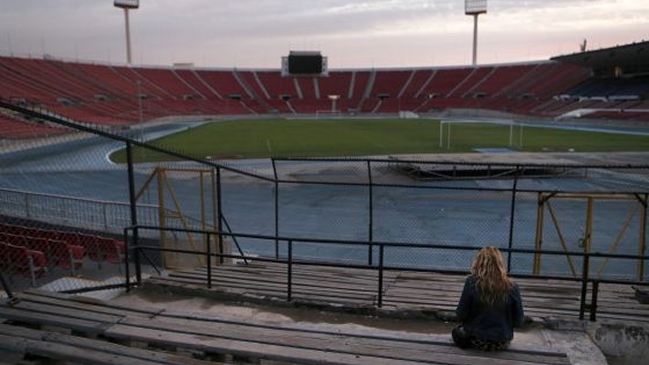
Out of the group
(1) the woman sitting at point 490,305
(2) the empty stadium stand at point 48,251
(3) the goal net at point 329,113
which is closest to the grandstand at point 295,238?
(2) the empty stadium stand at point 48,251

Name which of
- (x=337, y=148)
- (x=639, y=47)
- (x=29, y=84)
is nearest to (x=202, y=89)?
(x=29, y=84)

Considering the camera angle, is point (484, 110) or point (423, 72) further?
point (423, 72)

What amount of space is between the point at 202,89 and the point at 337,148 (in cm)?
6107

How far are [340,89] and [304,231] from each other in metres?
86.0

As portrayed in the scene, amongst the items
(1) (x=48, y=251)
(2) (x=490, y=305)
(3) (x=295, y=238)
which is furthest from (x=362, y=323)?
(1) (x=48, y=251)

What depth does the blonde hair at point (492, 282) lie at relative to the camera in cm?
421

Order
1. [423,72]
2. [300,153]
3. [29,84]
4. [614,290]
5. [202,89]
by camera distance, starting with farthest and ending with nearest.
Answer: [423,72]
[202,89]
[29,84]
[300,153]
[614,290]

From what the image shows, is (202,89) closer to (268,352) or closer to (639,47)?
(639,47)

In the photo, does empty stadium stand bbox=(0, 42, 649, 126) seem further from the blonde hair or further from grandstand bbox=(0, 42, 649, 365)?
the blonde hair

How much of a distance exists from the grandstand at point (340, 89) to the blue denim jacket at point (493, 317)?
157 ft

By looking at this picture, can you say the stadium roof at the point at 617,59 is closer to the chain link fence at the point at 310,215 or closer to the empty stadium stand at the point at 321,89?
the empty stadium stand at the point at 321,89

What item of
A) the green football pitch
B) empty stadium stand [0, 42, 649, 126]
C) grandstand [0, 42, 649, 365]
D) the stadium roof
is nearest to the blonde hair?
grandstand [0, 42, 649, 365]

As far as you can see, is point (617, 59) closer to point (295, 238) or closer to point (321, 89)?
point (321, 89)

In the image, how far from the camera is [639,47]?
55250 millimetres
